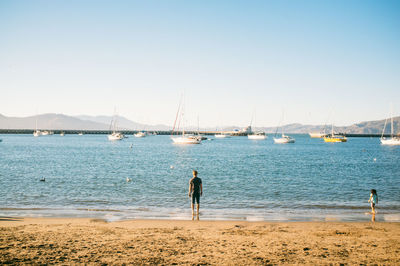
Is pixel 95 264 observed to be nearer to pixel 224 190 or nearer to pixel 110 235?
pixel 110 235

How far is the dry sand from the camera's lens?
9578 millimetres

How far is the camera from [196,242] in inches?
451

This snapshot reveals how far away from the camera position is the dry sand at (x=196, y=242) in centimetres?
958

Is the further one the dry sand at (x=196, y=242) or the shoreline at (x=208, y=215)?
the shoreline at (x=208, y=215)

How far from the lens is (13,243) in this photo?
10.8 m

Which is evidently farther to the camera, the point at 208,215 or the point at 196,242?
the point at 208,215

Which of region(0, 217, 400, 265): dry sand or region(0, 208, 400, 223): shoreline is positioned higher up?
region(0, 217, 400, 265): dry sand

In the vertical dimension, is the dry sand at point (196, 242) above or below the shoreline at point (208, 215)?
above

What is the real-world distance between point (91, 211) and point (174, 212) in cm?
458

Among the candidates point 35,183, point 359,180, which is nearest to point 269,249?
point 35,183

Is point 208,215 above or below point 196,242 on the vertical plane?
below

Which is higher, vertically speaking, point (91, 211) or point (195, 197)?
point (195, 197)

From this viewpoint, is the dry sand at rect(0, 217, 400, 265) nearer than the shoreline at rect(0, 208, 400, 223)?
Yes

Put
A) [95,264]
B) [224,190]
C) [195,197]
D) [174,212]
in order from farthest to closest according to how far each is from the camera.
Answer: [224,190] → [174,212] → [195,197] → [95,264]
